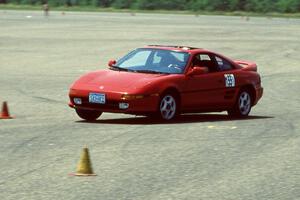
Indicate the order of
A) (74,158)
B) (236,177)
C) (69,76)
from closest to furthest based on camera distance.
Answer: (236,177) → (74,158) → (69,76)

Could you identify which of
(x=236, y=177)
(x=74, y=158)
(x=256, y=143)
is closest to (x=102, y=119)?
(x=256, y=143)

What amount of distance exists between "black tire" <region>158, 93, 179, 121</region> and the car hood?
374mm

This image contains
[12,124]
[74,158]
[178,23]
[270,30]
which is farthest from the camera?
[178,23]

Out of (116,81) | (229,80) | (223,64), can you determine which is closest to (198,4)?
(223,64)

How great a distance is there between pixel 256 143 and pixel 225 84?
4.10m

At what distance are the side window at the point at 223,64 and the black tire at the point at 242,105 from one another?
1.67 feet

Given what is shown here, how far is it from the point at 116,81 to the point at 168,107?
991 mm

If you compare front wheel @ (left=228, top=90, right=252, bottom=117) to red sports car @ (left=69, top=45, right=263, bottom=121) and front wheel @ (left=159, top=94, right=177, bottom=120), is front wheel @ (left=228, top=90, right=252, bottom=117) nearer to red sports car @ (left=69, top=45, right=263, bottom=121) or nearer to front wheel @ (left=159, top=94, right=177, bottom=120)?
red sports car @ (left=69, top=45, right=263, bottom=121)

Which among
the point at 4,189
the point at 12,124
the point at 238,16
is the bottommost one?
the point at 238,16

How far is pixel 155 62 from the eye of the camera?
1769 centimetres

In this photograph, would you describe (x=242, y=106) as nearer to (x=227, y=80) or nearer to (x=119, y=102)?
(x=227, y=80)

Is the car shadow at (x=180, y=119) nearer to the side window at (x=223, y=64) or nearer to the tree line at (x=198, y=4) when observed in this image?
the side window at (x=223, y=64)

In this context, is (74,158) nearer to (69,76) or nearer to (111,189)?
(111,189)

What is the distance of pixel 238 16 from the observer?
79.4 meters
